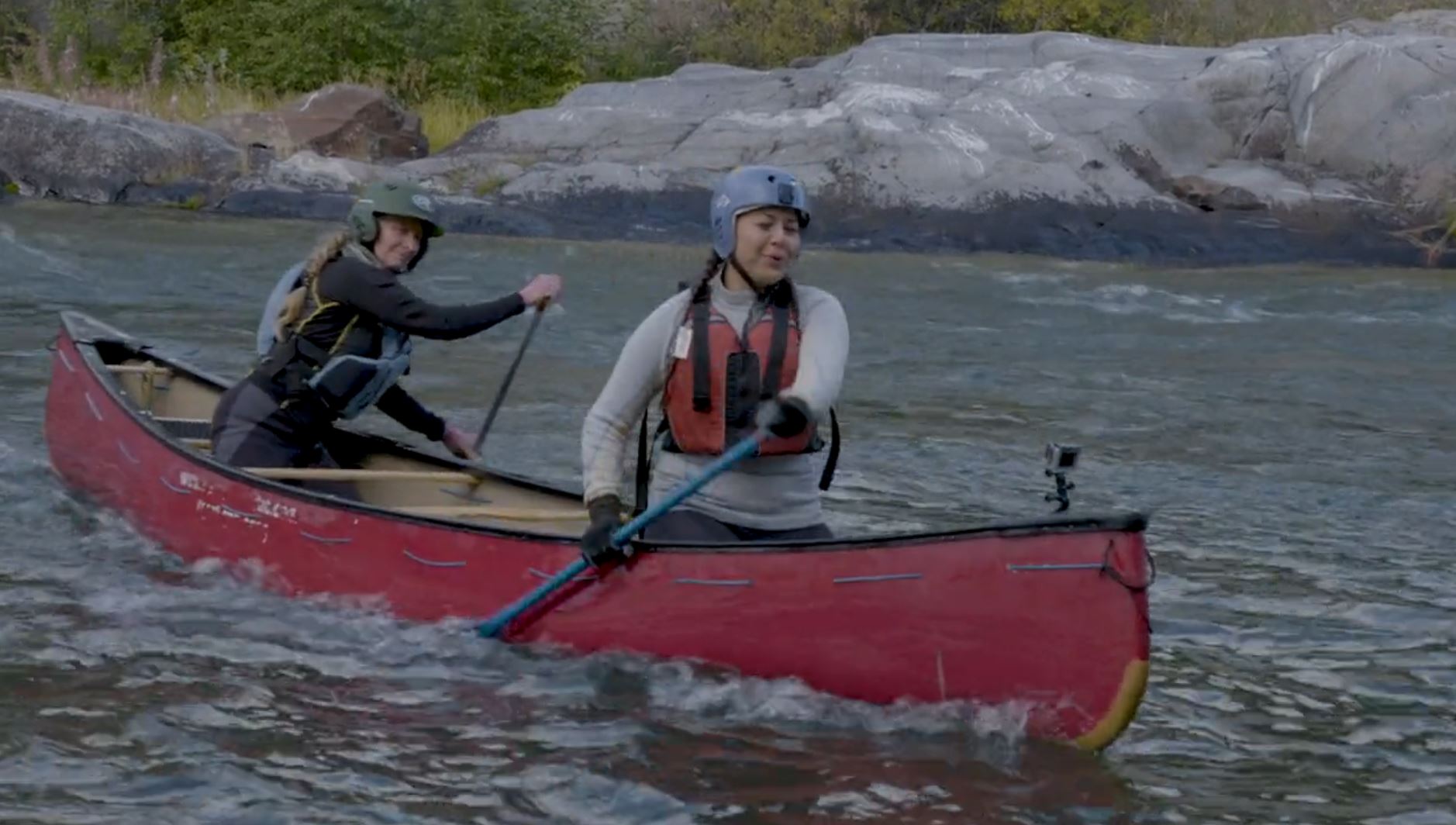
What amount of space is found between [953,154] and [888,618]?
14492mm

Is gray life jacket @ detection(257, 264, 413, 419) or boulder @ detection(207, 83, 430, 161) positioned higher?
boulder @ detection(207, 83, 430, 161)

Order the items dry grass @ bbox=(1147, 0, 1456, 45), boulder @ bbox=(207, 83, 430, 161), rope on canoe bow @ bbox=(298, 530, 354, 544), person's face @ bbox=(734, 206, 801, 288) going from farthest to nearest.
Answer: dry grass @ bbox=(1147, 0, 1456, 45) < boulder @ bbox=(207, 83, 430, 161) < rope on canoe bow @ bbox=(298, 530, 354, 544) < person's face @ bbox=(734, 206, 801, 288)

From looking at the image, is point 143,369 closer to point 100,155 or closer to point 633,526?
point 633,526

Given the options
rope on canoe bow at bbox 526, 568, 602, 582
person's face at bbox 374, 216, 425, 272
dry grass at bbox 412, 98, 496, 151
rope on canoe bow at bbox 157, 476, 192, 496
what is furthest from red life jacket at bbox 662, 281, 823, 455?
dry grass at bbox 412, 98, 496, 151

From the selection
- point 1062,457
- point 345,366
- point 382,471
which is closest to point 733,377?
point 1062,457

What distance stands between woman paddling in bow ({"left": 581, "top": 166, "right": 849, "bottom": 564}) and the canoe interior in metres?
0.37

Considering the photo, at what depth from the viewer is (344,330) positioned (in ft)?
23.3

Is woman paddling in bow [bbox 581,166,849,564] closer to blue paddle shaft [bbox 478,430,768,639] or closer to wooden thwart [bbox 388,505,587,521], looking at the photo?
blue paddle shaft [bbox 478,430,768,639]

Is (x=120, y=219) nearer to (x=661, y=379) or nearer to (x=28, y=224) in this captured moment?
(x=28, y=224)

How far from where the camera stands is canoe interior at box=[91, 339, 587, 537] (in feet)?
23.1

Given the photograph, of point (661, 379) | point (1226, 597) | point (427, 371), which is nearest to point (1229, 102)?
point (427, 371)

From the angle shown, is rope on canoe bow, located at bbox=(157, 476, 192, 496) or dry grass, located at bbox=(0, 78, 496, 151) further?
dry grass, located at bbox=(0, 78, 496, 151)

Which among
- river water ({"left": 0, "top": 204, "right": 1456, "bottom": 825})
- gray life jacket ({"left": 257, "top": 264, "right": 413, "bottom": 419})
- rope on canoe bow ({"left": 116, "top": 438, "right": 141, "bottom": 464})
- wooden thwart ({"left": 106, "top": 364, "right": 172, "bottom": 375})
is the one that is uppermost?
gray life jacket ({"left": 257, "top": 264, "right": 413, "bottom": 419})

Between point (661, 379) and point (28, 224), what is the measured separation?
13.5 metres
